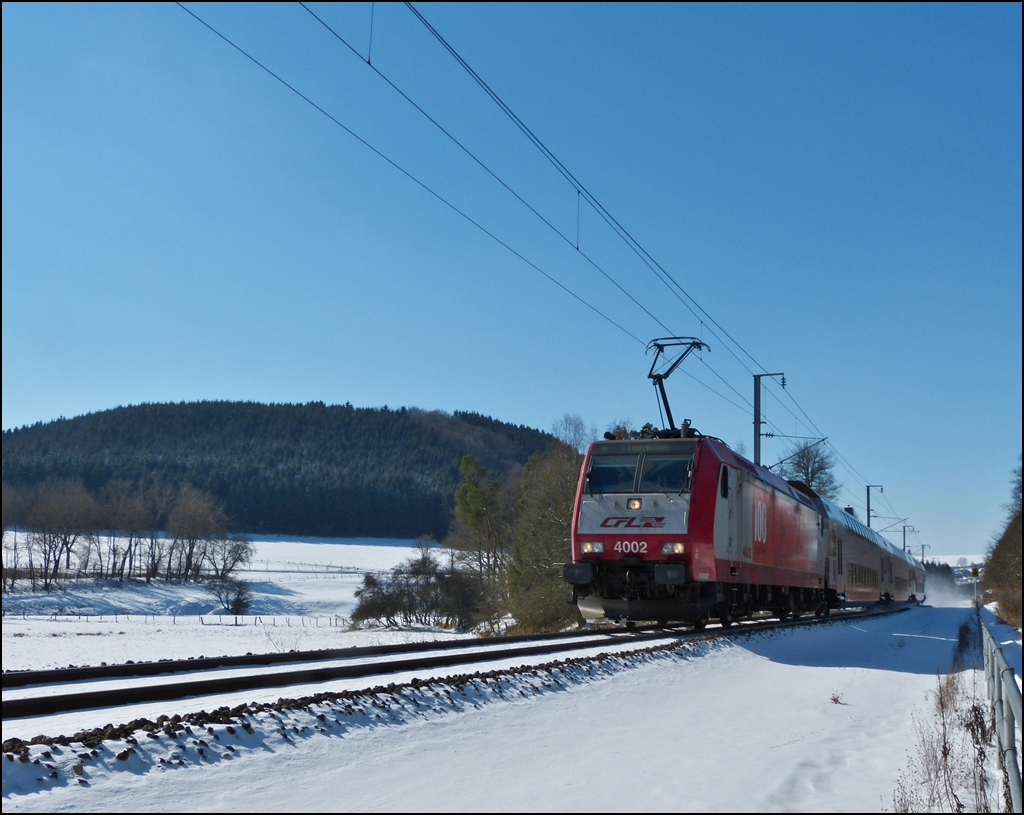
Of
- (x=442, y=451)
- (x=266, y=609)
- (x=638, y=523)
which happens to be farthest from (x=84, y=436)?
(x=638, y=523)

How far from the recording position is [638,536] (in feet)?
58.0

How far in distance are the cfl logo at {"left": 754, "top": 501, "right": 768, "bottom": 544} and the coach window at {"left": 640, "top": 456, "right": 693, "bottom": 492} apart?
12.3 feet

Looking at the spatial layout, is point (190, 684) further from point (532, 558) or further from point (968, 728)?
point (532, 558)

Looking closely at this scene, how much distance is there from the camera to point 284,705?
26.9 feet

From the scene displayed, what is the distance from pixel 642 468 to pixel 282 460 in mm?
172302

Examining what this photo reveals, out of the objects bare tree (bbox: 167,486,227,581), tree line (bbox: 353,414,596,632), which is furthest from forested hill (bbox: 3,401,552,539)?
tree line (bbox: 353,414,596,632)

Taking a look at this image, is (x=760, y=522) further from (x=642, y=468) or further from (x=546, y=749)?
(x=546, y=749)

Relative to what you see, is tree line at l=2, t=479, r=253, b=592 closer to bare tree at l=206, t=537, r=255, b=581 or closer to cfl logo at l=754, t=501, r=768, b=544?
bare tree at l=206, t=537, r=255, b=581

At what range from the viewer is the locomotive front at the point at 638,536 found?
17422 millimetres

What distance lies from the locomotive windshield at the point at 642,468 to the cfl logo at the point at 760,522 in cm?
375

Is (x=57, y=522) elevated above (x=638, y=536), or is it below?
below

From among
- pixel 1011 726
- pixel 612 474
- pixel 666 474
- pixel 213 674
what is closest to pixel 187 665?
pixel 213 674

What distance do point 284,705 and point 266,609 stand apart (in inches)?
3219

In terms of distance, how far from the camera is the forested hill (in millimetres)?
160500
